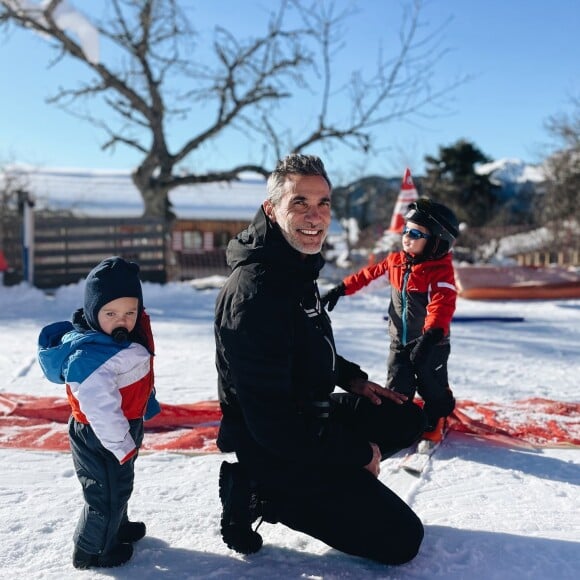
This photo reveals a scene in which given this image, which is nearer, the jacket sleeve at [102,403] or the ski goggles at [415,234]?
the jacket sleeve at [102,403]

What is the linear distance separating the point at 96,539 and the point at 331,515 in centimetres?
83

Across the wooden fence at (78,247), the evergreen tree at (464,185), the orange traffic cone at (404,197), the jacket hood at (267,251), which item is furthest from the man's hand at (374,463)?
the evergreen tree at (464,185)

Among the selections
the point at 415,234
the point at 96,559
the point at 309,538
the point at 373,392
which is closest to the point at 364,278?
the point at 415,234

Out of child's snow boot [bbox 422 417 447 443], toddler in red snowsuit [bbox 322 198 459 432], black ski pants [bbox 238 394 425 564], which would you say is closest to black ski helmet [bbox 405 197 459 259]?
toddler in red snowsuit [bbox 322 198 459 432]

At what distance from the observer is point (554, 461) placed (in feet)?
9.87

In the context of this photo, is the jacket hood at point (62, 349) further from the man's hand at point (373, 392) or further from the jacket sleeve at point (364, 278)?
the jacket sleeve at point (364, 278)

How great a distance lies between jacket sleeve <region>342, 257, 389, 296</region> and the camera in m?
3.65

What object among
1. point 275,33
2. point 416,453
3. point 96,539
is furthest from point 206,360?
point 275,33

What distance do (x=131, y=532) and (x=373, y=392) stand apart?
112 centimetres

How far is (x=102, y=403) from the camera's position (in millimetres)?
1907

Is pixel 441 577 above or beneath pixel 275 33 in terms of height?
beneath

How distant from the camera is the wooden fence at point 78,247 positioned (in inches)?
492

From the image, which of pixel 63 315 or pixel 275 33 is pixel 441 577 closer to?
pixel 63 315

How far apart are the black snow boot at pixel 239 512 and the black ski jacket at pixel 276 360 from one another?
108 mm
